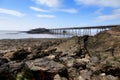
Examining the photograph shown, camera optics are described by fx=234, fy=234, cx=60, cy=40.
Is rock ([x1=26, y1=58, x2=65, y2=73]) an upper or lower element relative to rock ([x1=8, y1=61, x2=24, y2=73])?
upper

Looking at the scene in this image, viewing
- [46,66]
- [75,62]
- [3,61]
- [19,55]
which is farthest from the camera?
[19,55]

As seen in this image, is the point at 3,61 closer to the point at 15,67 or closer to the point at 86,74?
the point at 15,67

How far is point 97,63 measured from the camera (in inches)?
574

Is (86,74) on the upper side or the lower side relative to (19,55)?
lower

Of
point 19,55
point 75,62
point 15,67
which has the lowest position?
point 15,67

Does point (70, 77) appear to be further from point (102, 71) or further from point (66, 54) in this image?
point (66, 54)

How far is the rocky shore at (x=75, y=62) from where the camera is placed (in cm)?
1391

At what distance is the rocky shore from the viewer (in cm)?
1391

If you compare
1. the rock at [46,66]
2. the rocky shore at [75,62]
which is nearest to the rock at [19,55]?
the rocky shore at [75,62]

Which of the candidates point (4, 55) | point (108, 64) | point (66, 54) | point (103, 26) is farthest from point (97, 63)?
point (103, 26)

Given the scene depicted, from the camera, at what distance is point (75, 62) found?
15336 mm

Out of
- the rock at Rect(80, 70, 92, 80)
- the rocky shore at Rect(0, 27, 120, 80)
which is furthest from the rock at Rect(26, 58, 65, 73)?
the rock at Rect(80, 70, 92, 80)

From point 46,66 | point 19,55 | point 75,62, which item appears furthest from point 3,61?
point 75,62

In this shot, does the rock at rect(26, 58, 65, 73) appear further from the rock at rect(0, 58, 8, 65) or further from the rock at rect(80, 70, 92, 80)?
the rock at rect(0, 58, 8, 65)
